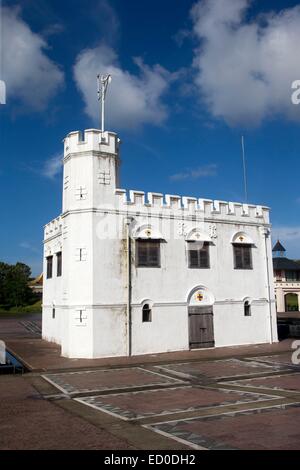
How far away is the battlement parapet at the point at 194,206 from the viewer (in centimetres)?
2236

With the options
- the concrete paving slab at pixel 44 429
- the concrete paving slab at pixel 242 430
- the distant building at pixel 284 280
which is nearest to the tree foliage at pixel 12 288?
the distant building at pixel 284 280

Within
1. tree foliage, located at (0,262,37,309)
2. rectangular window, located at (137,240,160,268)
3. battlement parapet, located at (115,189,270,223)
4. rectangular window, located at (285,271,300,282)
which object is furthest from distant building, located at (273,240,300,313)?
tree foliage, located at (0,262,37,309)

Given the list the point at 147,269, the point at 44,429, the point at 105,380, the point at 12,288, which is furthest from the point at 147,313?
the point at 12,288

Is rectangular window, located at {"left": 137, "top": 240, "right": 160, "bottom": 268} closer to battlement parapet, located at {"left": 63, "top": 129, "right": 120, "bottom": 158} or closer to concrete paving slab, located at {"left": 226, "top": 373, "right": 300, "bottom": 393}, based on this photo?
battlement parapet, located at {"left": 63, "top": 129, "right": 120, "bottom": 158}

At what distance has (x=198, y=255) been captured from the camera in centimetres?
2378

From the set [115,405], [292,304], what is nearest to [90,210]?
[115,405]

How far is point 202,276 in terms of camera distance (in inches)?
935

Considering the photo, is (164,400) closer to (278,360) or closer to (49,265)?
(278,360)

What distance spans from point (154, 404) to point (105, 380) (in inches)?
159

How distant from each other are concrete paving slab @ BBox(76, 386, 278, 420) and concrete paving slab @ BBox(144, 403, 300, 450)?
1092 mm

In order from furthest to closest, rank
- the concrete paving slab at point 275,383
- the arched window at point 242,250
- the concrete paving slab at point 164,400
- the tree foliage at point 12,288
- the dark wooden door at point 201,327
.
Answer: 1. the tree foliage at point 12,288
2. the arched window at point 242,250
3. the dark wooden door at point 201,327
4. the concrete paving slab at point 275,383
5. the concrete paving slab at point 164,400

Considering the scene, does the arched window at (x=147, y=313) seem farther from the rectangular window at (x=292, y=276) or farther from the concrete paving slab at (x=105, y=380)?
the rectangular window at (x=292, y=276)

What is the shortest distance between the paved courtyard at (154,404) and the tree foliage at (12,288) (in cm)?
5319

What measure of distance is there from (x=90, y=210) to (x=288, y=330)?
17.2 m
